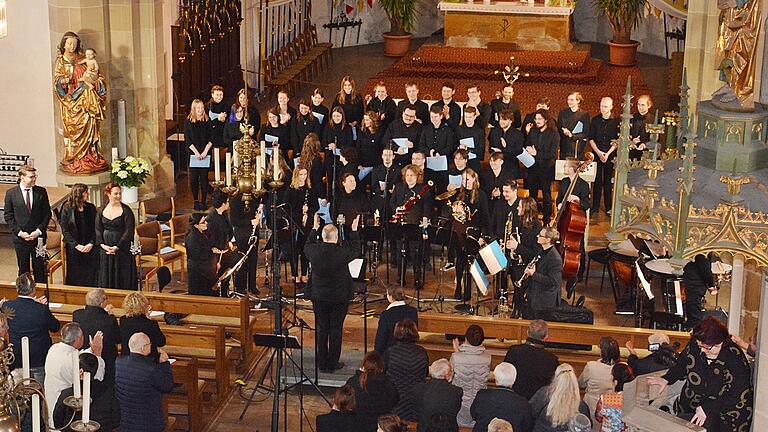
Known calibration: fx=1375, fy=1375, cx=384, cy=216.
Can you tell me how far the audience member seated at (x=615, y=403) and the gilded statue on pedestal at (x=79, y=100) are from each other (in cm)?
823

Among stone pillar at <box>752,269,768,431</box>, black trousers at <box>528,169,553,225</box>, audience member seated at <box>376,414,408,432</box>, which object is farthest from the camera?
black trousers at <box>528,169,553,225</box>

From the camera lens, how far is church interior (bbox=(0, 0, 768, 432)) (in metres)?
7.65

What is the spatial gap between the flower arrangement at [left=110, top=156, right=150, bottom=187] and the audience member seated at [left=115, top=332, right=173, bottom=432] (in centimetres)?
594

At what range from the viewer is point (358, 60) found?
81.4ft

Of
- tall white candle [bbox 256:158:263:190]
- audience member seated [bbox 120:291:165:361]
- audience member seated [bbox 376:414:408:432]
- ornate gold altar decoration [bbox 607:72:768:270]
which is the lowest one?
audience member seated [bbox 376:414:408:432]

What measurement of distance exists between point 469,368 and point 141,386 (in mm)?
2414

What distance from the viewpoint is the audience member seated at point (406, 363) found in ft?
34.1

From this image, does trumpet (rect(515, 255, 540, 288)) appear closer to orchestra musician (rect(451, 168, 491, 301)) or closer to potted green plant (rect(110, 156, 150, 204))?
orchestra musician (rect(451, 168, 491, 301))

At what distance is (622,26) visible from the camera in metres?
23.4

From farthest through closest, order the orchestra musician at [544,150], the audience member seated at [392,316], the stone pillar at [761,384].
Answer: the orchestra musician at [544,150], the audience member seated at [392,316], the stone pillar at [761,384]

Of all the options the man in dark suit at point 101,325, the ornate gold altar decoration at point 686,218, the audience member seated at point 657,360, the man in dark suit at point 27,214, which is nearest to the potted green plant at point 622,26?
the man in dark suit at point 27,214

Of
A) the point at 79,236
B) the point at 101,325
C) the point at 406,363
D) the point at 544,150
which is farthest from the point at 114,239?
the point at 544,150

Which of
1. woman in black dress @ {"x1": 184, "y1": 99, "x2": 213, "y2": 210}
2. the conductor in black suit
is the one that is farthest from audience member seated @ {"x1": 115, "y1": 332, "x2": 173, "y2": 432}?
woman in black dress @ {"x1": 184, "y1": 99, "x2": 213, "y2": 210}

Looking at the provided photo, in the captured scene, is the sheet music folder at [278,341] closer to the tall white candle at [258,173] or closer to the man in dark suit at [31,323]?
the tall white candle at [258,173]
